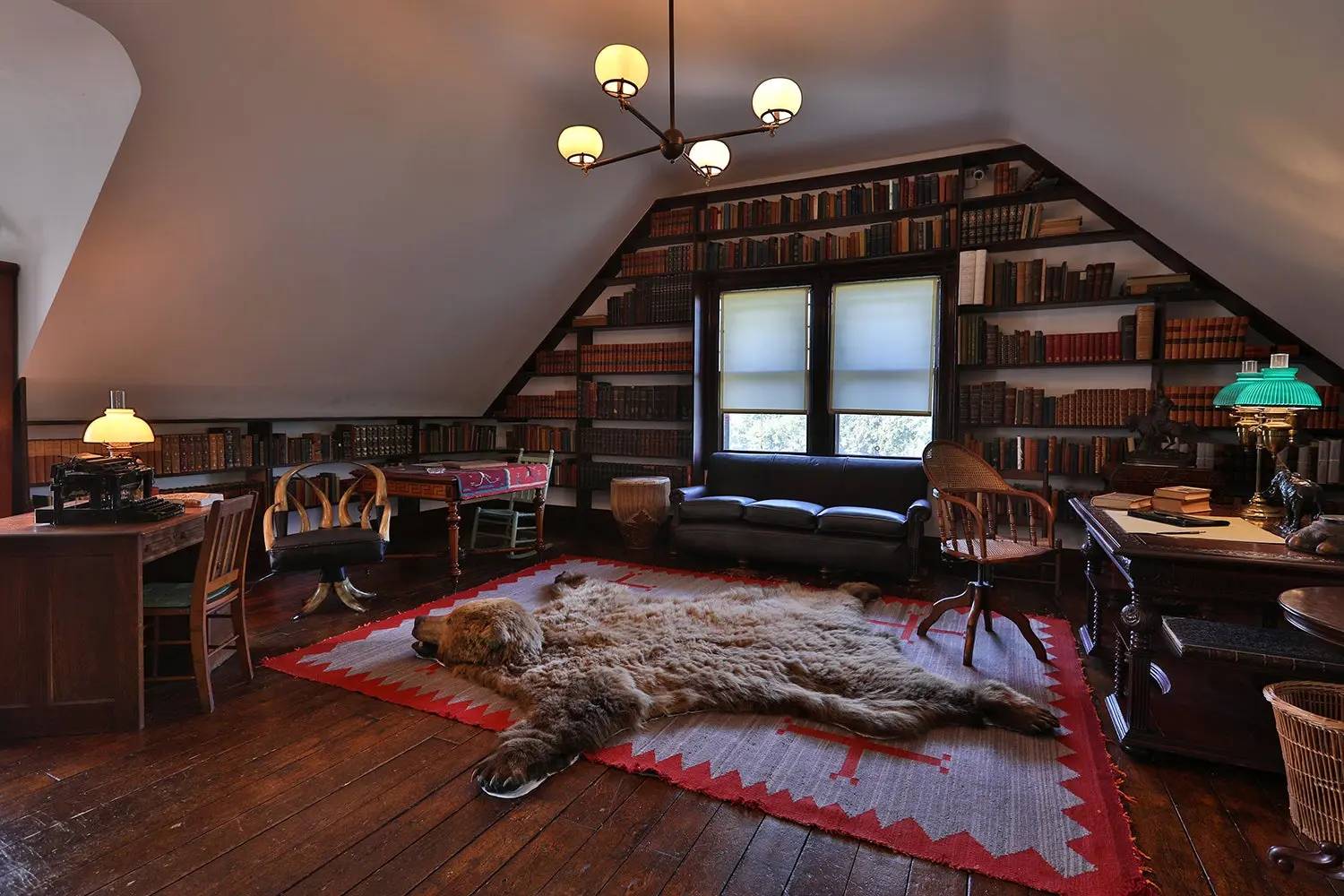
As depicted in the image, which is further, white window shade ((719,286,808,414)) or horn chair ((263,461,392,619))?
white window shade ((719,286,808,414))

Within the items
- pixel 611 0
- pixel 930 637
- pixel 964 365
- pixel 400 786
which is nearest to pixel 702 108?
pixel 611 0

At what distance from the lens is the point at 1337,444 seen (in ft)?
11.8

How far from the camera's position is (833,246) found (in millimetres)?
5223

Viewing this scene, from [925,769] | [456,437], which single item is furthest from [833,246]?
[925,769]

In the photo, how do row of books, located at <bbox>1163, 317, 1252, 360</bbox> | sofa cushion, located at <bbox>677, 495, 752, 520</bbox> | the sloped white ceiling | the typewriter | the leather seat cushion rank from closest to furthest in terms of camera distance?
the typewriter → the sloped white ceiling → the leather seat cushion → row of books, located at <bbox>1163, 317, 1252, 360</bbox> → sofa cushion, located at <bbox>677, 495, 752, 520</bbox>

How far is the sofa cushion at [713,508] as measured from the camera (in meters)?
4.82

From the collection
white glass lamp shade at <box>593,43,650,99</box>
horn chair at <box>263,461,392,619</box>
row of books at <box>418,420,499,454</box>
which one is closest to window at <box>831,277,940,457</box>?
white glass lamp shade at <box>593,43,650,99</box>

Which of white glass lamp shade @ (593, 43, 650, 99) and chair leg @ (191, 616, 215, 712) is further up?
white glass lamp shade @ (593, 43, 650, 99)

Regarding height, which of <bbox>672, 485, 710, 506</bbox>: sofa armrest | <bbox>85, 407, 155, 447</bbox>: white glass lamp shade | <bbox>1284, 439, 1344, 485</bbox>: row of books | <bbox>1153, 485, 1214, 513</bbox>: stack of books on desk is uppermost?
<bbox>85, 407, 155, 447</bbox>: white glass lamp shade

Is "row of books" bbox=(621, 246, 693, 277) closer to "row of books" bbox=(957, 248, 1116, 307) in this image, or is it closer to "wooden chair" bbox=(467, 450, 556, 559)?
"wooden chair" bbox=(467, 450, 556, 559)

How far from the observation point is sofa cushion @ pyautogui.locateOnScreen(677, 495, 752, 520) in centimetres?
482

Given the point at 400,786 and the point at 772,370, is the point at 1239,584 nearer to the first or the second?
the point at 400,786

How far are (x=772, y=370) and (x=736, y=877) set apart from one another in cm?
445

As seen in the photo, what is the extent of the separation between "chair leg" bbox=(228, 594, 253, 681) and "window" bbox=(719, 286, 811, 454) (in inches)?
158
